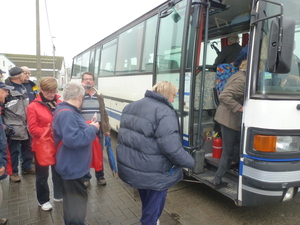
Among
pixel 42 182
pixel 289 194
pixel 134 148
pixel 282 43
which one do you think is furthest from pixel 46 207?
pixel 282 43

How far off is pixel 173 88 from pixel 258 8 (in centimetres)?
129

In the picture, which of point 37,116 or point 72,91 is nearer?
point 72,91

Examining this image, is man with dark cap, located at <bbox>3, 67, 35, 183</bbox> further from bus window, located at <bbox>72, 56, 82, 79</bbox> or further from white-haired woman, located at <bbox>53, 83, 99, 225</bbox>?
bus window, located at <bbox>72, 56, 82, 79</bbox>

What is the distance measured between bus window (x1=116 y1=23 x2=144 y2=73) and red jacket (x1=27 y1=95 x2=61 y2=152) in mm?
2645

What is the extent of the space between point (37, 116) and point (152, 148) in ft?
5.56

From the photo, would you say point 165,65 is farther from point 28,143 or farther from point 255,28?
point 28,143

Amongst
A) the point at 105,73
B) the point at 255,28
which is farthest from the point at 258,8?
the point at 105,73

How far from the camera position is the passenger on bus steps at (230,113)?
298cm

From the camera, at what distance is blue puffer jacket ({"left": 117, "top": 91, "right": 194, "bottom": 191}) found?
2.18 meters

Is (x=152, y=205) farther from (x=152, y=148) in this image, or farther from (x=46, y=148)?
(x=46, y=148)

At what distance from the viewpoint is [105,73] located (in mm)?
7488

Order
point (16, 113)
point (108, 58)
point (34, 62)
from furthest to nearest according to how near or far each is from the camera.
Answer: point (34, 62)
point (108, 58)
point (16, 113)

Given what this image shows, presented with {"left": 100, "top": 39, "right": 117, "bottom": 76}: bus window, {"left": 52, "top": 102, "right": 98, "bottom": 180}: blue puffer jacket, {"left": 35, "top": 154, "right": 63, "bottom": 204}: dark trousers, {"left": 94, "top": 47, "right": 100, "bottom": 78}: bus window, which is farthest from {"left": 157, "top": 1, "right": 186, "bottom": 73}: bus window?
{"left": 94, "top": 47, "right": 100, "bottom": 78}: bus window

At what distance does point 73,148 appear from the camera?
2.25 metres
